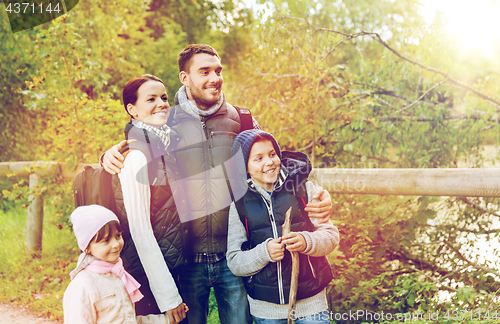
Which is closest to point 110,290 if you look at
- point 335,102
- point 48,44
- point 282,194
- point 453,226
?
point 282,194

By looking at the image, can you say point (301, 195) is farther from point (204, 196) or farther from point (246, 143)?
point (204, 196)

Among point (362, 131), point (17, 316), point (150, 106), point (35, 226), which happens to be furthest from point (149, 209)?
point (35, 226)

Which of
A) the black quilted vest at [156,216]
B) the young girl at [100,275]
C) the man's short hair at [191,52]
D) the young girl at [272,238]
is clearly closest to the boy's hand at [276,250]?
the young girl at [272,238]

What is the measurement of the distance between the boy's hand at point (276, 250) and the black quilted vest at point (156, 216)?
1.69ft

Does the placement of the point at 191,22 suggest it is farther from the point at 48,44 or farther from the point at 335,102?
the point at 335,102

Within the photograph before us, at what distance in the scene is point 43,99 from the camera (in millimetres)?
4840

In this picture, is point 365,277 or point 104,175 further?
point 365,277

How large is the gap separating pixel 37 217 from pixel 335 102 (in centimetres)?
406

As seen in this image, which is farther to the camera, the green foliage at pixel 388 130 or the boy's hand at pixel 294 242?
the green foliage at pixel 388 130

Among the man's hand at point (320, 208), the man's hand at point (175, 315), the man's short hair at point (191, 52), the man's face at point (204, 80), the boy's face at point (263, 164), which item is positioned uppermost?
the man's short hair at point (191, 52)

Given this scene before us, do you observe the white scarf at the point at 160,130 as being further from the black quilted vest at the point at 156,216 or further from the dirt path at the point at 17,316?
the dirt path at the point at 17,316

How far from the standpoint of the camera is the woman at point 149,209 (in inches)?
77.7

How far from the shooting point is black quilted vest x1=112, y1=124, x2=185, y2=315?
2039 millimetres

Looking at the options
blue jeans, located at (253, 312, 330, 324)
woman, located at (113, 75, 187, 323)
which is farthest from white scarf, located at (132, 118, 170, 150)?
blue jeans, located at (253, 312, 330, 324)
